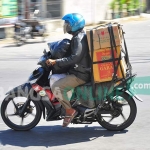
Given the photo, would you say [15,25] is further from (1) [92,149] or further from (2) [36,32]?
(1) [92,149]

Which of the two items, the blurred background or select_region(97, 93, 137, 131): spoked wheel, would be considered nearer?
select_region(97, 93, 137, 131): spoked wheel

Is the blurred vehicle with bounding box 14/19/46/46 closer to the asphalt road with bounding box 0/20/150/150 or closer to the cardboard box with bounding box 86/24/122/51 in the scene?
the asphalt road with bounding box 0/20/150/150

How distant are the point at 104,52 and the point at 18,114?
1562 mm

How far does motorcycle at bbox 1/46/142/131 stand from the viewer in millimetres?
6445

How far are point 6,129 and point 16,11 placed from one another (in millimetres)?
10618

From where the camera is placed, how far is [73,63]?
6.24 m

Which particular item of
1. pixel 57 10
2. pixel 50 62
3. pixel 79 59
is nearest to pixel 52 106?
pixel 50 62

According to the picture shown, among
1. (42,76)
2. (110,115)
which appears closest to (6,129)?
(42,76)

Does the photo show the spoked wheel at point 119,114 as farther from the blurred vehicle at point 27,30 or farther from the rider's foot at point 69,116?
the blurred vehicle at point 27,30

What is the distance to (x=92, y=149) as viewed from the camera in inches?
233

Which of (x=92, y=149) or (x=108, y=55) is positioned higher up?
(x=108, y=55)

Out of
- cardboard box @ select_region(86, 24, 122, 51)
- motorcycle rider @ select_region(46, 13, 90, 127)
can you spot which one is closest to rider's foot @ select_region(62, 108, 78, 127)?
motorcycle rider @ select_region(46, 13, 90, 127)

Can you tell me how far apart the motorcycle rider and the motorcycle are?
0.39 ft

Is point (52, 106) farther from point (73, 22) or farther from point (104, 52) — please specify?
point (73, 22)
